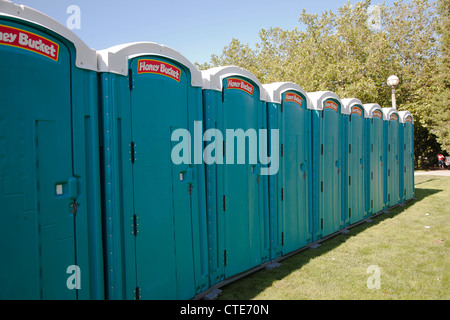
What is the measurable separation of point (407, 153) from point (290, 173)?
670 centimetres

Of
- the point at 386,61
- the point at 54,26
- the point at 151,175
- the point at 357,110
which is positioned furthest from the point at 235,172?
the point at 386,61

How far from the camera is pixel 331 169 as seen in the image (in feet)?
21.7

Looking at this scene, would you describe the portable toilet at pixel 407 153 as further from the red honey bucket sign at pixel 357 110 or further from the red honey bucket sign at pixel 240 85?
the red honey bucket sign at pixel 240 85

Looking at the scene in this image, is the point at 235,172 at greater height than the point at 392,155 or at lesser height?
lesser

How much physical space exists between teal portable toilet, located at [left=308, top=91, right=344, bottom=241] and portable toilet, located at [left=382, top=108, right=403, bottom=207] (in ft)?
9.83

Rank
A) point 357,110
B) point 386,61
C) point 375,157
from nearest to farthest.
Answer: point 357,110 → point 375,157 → point 386,61

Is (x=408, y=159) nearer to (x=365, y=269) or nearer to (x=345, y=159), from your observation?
(x=345, y=159)

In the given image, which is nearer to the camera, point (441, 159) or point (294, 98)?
point (294, 98)

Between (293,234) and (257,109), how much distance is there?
7.04 feet

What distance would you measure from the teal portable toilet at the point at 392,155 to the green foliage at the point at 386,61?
8696 millimetres

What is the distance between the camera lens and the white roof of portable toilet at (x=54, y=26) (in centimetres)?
237

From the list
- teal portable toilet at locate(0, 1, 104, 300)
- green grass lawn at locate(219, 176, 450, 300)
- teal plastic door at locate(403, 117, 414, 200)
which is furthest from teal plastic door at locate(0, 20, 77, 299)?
teal plastic door at locate(403, 117, 414, 200)

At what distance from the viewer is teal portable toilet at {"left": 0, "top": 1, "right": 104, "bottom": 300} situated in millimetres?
2420
